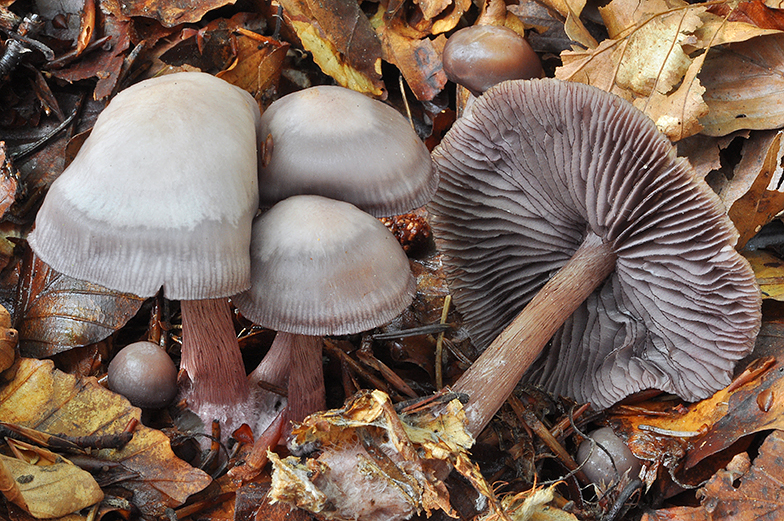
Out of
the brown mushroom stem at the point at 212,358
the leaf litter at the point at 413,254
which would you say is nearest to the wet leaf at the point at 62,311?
the leaf litter at the point at 413,254

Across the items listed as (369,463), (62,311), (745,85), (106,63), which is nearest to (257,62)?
(106,63)

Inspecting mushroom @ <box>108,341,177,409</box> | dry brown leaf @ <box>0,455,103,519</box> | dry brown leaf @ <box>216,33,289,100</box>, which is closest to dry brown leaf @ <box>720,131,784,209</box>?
dry brown leaf @ <box>216,33,289,100</box>

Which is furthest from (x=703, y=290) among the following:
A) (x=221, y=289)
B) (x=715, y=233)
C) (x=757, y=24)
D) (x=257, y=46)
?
(x=257, y=46)

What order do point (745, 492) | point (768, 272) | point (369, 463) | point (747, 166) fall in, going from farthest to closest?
point (747, 166) < point (768, 272) < point (745, 492) < point (369, 463)

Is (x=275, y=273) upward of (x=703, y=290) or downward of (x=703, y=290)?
upward

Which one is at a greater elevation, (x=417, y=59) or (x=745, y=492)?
(x=417, y=59)

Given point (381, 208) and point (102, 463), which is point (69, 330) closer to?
point (102, 463)

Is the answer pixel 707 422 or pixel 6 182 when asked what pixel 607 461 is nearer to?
pixel 707 422

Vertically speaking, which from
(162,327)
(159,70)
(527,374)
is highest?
(159,70)

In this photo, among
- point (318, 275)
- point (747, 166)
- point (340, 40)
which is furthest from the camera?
point (340, 40)
